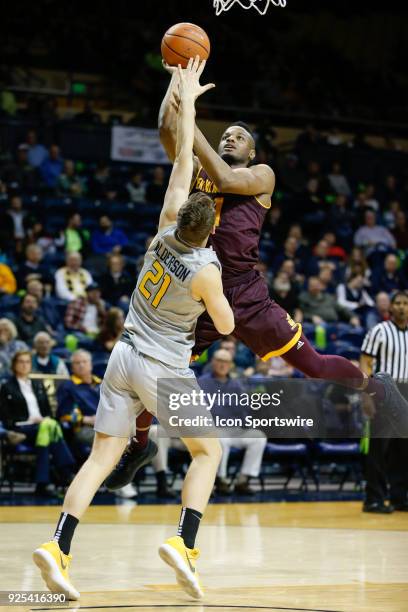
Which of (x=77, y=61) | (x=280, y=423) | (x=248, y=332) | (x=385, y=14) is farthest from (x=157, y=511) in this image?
(x=385, y=14)

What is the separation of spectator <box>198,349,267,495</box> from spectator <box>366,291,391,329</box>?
338cm

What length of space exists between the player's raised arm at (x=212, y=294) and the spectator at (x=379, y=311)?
326 inches

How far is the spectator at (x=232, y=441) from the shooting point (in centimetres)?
1020

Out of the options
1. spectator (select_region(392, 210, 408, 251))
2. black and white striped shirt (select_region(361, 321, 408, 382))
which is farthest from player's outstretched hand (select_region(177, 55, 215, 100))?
spectator (select_region(392, 210, 408, 251))

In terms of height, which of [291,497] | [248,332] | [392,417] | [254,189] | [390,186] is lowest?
[291,497]

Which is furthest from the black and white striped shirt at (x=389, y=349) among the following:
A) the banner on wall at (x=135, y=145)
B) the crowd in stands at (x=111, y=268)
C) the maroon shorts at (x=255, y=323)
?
the banner on wall at (x=135, y=145)

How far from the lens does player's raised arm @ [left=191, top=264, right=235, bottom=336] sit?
497 centimetres

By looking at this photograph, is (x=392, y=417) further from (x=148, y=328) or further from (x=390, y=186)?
(x=390, y=186)

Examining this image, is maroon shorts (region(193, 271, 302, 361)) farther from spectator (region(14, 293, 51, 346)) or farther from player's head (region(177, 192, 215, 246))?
spectator (region(14, 293, 51, 346))

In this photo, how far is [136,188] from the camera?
15.9 meters

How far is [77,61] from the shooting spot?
60.6ft

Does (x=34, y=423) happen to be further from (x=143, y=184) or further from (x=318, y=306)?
(x=143, y=184)

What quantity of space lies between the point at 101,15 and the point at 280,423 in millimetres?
11931

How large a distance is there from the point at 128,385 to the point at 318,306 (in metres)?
8.69
